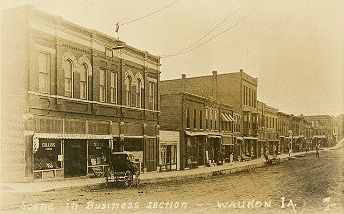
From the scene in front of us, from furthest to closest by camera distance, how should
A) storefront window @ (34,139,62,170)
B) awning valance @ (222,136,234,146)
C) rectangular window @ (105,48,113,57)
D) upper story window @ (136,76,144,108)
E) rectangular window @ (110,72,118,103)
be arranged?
awning valance @ (222,136,234,146) < upper story window @ (136,76,144,108) < rectangular window @ (110,72,118,103) < rectangular window @ (105,48,113,57) < storefront window @ (34,139,62,170)

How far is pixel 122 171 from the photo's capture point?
54.9ft

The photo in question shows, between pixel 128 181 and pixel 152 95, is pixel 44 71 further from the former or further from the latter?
pixel 152 95

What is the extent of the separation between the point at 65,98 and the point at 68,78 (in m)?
0.86

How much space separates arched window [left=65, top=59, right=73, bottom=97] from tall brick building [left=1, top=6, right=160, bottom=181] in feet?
0.12

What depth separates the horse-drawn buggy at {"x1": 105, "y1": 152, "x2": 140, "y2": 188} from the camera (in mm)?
16188

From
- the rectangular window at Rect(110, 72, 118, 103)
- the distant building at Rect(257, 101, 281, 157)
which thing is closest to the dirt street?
the rectangular window at Rect(110, 72, 118, 103)

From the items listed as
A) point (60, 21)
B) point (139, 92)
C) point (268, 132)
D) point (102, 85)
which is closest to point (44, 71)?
point (60, 21)

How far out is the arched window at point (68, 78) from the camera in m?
16.7

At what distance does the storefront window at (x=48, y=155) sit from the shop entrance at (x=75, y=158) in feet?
1.78

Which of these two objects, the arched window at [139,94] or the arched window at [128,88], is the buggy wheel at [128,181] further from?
the arched window at [139,94]

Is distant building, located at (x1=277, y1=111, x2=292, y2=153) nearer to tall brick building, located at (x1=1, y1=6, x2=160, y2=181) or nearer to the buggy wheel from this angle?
tall brick building, located at (x1=1, y1=6, x2=160, y2=181)

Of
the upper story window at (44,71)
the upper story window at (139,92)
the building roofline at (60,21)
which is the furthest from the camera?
the upper story window at (139,92)

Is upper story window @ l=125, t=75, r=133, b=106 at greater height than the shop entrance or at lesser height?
greater

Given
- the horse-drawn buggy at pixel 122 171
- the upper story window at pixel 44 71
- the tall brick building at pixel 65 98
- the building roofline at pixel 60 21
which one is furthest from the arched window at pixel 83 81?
the horse-drawn buggy at pixel 122 171
